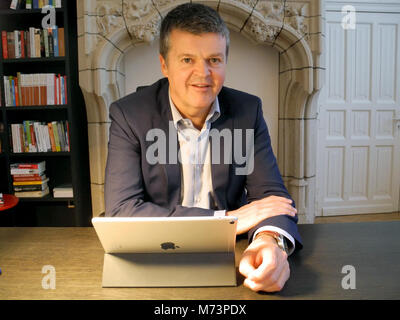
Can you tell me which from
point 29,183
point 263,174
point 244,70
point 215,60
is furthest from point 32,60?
point 263,174

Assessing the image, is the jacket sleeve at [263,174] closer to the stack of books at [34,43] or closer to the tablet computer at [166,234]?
the tablet computer at [166,234]

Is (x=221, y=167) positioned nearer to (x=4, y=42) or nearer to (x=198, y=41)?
(x=198, y=41)

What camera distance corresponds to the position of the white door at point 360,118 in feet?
12.3

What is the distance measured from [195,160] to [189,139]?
88 mm

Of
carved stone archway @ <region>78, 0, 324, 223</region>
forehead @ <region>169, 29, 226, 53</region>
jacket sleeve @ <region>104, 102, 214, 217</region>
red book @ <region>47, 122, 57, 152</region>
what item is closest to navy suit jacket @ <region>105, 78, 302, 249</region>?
jacket sleeve @ <region>104, 102, 214, 217</region>

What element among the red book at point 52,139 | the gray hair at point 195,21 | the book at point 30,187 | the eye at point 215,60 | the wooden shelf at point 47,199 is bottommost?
the wooden shelf at point 47,199

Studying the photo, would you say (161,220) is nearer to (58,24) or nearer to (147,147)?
(147,147)

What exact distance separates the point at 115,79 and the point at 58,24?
65 centimetres

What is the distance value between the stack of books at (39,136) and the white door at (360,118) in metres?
2.62

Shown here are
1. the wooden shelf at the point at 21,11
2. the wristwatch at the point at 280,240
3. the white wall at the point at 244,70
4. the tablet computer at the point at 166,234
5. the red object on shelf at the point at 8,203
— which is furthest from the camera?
the white wall at the point at 244,70

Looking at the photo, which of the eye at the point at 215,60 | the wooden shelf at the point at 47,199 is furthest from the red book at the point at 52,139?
the eye at the point at 215,60

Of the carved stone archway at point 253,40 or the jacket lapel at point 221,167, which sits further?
the carved stone archway at point 253,40

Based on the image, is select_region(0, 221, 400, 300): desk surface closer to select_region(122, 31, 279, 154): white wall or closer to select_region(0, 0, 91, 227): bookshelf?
select_region(0, 0, 91, 227): bookshelf

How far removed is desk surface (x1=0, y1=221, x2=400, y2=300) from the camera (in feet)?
2.38
